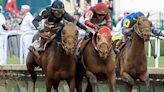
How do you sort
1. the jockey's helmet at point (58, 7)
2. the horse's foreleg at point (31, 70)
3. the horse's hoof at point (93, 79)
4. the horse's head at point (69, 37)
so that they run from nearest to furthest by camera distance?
the horse's head at point (69, 37) < the horse's hoof at point (93, 79) < the jockey's helmet at point (58, 7) < the horse's foreleg at point (31, 70)

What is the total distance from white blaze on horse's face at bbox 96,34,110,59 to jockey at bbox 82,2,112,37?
2.63 ft

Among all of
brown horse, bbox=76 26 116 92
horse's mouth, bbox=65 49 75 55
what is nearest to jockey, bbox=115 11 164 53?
brown horse, bbox=76 26 116 92

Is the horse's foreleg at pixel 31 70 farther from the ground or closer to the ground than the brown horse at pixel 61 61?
closer to the ground

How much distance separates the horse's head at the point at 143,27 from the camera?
1309cm

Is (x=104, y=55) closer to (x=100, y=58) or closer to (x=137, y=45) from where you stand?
(x=100, y=58)

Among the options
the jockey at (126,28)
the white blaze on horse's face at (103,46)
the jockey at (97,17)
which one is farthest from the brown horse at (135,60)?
the white blaze on horse's face at (103,46)

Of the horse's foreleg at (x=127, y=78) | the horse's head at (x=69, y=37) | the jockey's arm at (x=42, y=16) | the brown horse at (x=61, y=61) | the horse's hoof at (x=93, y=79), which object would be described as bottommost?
the horse's foreleg at (x=127, y=78)

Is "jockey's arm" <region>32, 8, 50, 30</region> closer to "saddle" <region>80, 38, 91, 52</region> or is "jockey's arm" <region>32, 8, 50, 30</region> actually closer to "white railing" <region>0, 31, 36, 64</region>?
"saddle" <region>80, 38, 91, 52</region>

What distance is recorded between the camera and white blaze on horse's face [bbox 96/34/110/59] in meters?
12.6

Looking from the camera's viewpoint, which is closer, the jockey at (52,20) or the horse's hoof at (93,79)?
the horse's hoof at (93,79)

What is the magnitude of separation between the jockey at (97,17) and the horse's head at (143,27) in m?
0.57

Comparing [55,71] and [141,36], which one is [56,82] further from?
[141,36]

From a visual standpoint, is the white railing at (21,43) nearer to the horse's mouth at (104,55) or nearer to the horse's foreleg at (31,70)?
the horse's foreleg at (31,70)

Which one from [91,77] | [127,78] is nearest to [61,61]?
[91,77]
